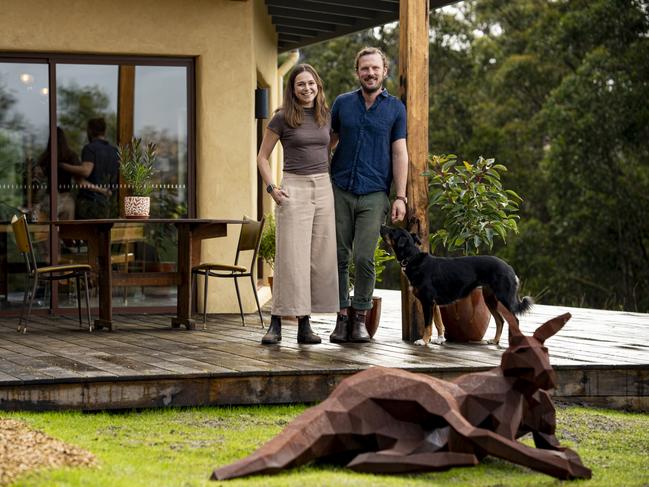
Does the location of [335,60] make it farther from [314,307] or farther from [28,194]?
[314,307]

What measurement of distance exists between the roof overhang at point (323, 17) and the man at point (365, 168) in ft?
11.4

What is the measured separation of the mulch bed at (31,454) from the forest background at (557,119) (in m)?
11.9

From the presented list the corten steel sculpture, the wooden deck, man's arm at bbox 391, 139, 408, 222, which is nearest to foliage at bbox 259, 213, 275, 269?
the wooden deck

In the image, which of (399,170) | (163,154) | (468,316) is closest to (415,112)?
(399,170)

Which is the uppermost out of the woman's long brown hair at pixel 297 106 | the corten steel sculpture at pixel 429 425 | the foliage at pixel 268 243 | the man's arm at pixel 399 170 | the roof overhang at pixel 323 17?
the roof overhang at pixel 323 17

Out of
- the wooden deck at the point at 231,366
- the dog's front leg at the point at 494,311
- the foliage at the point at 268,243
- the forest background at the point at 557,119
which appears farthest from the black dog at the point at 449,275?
the forest background at the point at 557,119

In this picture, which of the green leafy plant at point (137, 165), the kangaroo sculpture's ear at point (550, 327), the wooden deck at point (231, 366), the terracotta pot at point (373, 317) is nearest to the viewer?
the kangaroo sculpture's ear at point (550, 327)

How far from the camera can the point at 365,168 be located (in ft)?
20.4

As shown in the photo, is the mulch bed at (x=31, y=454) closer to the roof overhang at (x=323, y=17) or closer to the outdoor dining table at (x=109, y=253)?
the outdoor dining table at (x=109, y=253)

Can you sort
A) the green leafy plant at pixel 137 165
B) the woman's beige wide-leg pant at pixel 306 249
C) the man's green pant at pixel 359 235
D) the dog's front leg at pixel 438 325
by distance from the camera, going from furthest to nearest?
the green leafy plant at pixel 137 165 → the dog's front leg at pixel 438 325 → the man's green pant at pixel 359 235 → the woman's beige wide-leg pant at pixel 306 249

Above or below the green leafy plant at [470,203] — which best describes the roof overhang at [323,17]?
above

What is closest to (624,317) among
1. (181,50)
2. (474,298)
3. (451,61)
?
(474,298)

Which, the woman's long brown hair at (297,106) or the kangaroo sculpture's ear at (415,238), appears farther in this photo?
the kangaroo sculpture's ear at (415,238)

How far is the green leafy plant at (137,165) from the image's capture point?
7309 millimetres
